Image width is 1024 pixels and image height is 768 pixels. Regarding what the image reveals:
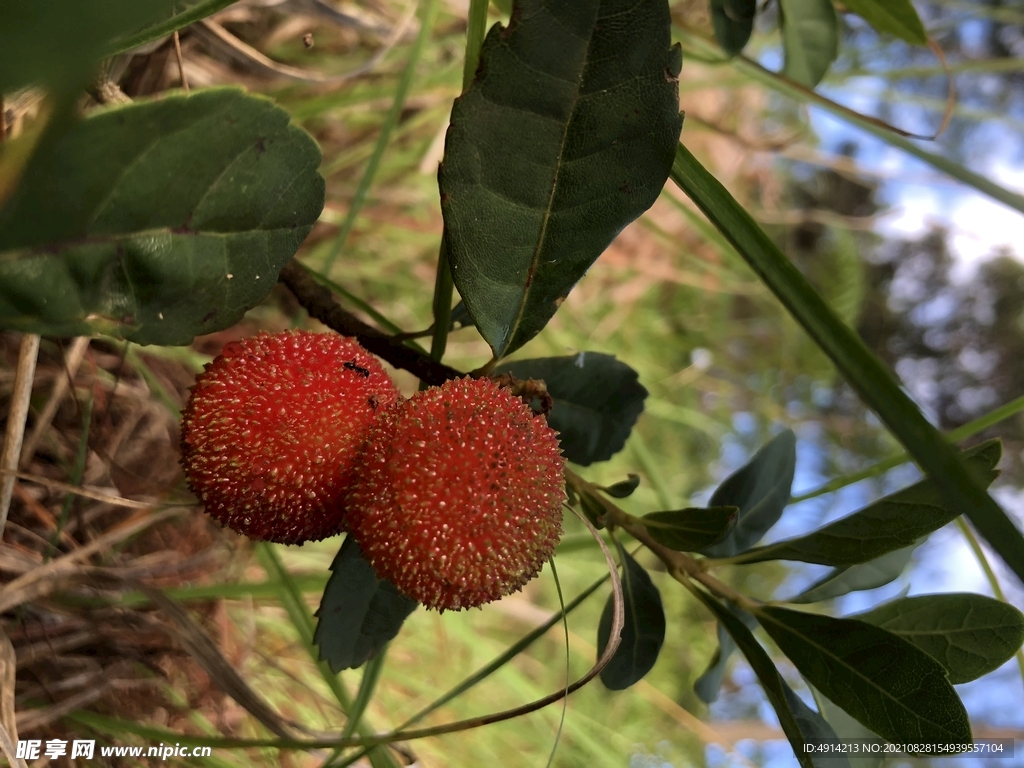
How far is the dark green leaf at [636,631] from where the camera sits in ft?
2.10

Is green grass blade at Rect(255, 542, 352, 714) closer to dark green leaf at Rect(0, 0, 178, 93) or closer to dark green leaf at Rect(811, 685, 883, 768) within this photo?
dark green leaf at Rect(811, 685, 883, 768)

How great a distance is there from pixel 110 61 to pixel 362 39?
822mm

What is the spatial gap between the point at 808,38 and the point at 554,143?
1.89ft

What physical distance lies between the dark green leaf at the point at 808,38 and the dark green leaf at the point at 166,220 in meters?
0.67

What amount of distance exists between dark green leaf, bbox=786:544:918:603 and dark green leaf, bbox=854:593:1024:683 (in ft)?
0.22

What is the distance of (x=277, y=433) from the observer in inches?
18.9

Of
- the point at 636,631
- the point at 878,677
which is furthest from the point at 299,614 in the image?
the point at 878,677

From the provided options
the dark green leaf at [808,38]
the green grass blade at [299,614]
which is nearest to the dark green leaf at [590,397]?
the green grass blade at [299,614]

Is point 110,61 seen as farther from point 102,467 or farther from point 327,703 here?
point 327,703

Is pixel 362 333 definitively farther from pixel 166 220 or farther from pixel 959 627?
pixel 959 627

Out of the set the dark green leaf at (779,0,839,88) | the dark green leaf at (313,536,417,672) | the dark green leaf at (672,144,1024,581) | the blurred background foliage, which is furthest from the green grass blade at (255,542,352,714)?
the dark green leaf at (779,0,839,88)

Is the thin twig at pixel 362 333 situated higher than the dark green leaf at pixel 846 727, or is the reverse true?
the dark green leaf at pixel 846 727

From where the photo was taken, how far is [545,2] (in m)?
0.42

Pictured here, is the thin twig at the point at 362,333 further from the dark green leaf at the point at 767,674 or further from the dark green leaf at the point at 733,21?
the dark green leaf at the point at 733,21
